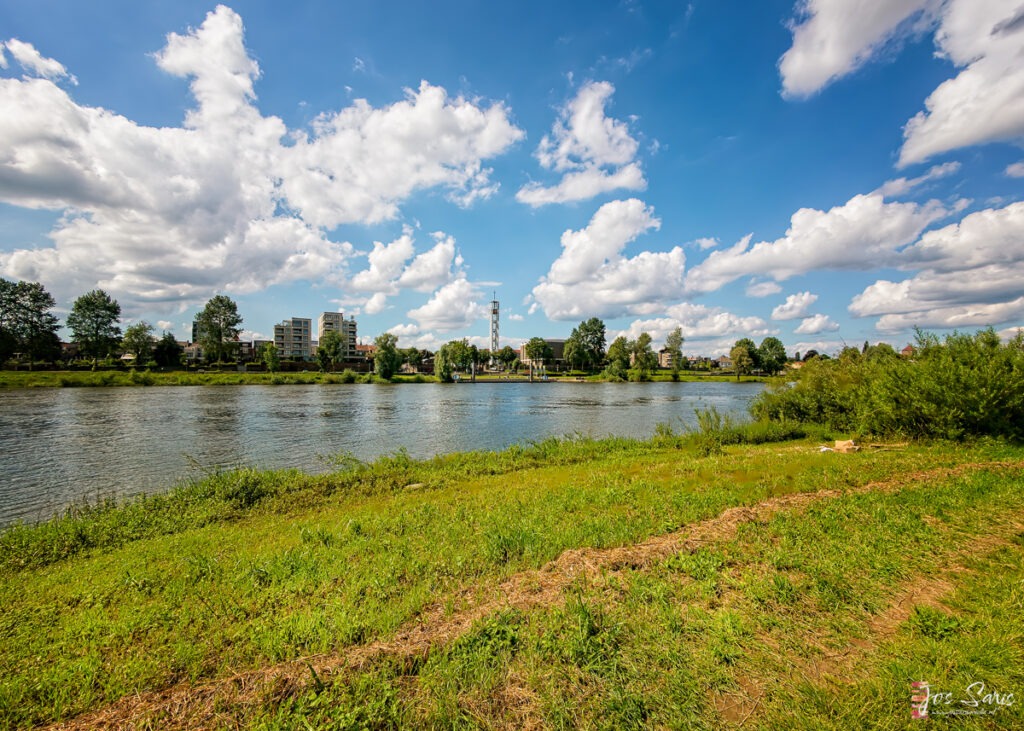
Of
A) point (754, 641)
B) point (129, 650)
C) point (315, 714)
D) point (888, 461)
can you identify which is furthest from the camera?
point (888, 461)

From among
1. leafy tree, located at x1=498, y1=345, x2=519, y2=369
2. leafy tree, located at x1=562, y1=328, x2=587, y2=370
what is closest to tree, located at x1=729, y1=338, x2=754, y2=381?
leafy tree, located at x1=562, y1=328, x2=587, y2=370

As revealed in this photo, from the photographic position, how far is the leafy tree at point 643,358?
130 meters

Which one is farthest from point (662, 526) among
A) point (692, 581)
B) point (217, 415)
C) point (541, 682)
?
point (217, 415)

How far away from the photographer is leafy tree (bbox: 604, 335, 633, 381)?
128625 millimetres

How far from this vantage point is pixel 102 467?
69.5 feet

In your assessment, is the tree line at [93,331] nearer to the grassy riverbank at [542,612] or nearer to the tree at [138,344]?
the tree at [138,344]

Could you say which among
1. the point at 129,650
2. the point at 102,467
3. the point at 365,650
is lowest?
the point at 102,467

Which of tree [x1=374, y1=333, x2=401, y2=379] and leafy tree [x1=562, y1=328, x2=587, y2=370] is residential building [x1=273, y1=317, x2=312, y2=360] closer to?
tree [x1=374, y1=333, x2=401, y2=379]

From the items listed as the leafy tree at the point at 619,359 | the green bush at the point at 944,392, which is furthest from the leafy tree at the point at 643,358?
the green bush at the point at 944,392

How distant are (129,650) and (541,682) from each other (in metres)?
5.64

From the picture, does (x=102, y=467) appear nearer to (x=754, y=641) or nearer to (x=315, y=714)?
(x=315, y=714)

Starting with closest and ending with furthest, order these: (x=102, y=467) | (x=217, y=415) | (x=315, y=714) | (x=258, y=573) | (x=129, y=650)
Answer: (x=315, y=714) → (x=129, y=650) → (x=258, y=573) → (x=102, y=467) → (x=217, y=415)

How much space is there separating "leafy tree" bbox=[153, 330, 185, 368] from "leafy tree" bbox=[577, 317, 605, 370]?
129 metres

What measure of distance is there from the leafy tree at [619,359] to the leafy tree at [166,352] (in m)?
122
